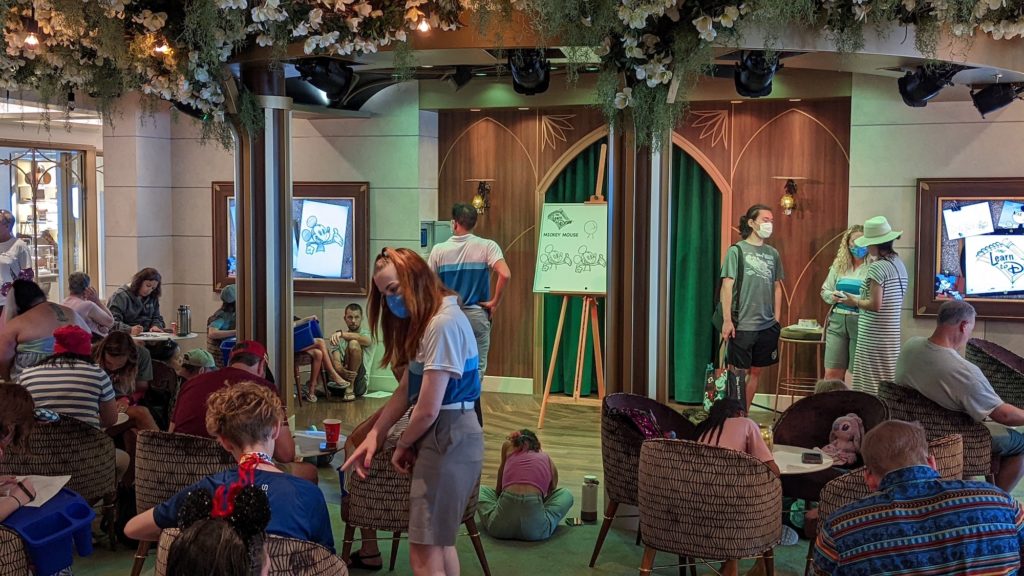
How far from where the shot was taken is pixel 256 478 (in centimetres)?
292

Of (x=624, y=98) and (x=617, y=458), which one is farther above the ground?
(x=624, y=98)

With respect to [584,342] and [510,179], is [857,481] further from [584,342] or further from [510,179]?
[510,179]

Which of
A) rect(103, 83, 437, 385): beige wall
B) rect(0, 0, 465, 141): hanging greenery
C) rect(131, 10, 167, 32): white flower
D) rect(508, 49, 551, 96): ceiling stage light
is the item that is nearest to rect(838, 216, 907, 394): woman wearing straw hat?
rect(508, 49, 551, 96): ceiling stage light

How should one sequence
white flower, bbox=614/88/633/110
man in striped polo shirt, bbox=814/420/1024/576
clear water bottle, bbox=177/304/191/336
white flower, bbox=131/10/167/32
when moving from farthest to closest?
clear water bottle, bbox=177/304/191/336 < white flower, bbox=131/10/167/32 < white flower, bbox=614/88/633/110 < man in striped polo shirt, bbox=814/420/1024/576

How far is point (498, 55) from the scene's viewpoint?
572 cm

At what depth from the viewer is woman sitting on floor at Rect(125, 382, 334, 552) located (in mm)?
2906

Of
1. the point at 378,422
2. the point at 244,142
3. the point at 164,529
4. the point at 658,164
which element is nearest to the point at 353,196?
the point at 244,142

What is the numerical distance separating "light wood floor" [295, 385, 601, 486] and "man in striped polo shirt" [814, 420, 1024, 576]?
367cm

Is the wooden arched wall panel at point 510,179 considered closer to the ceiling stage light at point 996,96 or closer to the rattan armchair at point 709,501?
the ceiling stage light at point 996,96

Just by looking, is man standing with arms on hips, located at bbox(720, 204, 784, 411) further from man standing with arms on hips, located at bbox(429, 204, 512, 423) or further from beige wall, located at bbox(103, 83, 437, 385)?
beige wall, located at bbox(103, 83, 437, 385)

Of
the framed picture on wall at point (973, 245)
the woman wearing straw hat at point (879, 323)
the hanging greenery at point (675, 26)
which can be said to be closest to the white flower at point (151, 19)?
the hanging greenery at point (675, 26)

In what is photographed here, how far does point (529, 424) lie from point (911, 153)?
3.50m

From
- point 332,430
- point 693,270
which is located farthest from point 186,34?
point 693,270

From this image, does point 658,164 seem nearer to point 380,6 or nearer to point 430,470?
point 380,6
